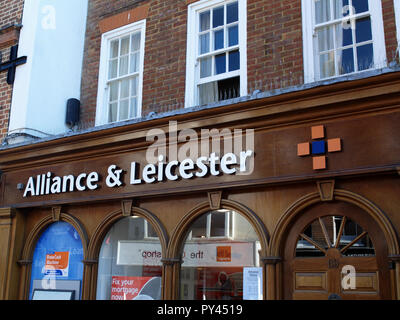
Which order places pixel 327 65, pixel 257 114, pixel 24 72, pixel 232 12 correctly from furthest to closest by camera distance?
pixel 24 72, pixel 232 12, pixel 327 65, pixel 257 114

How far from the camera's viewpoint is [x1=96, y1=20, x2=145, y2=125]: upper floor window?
26.7 ft

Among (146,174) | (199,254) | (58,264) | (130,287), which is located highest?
(146,174)

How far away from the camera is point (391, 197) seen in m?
5.27

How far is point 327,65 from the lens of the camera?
21.1 ft

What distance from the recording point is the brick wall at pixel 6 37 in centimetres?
862

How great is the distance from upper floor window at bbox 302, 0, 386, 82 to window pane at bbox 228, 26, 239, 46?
3.55 ft

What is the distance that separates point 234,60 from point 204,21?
94cm

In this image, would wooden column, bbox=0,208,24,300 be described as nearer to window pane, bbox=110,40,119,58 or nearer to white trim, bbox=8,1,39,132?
white trim, bbox=8,1,39,132

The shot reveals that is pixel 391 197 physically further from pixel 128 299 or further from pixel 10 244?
pixel 10 244

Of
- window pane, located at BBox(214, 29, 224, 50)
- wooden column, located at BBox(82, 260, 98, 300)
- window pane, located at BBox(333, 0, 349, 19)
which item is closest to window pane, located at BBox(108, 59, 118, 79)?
window pane, located at BBox(214, 29, 224, 50)

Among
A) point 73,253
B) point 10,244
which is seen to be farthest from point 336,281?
point 10,244

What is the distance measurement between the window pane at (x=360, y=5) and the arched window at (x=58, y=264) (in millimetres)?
5223

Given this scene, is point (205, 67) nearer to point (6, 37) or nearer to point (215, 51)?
point (215, 51)

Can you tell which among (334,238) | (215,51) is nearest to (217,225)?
(334,238)
